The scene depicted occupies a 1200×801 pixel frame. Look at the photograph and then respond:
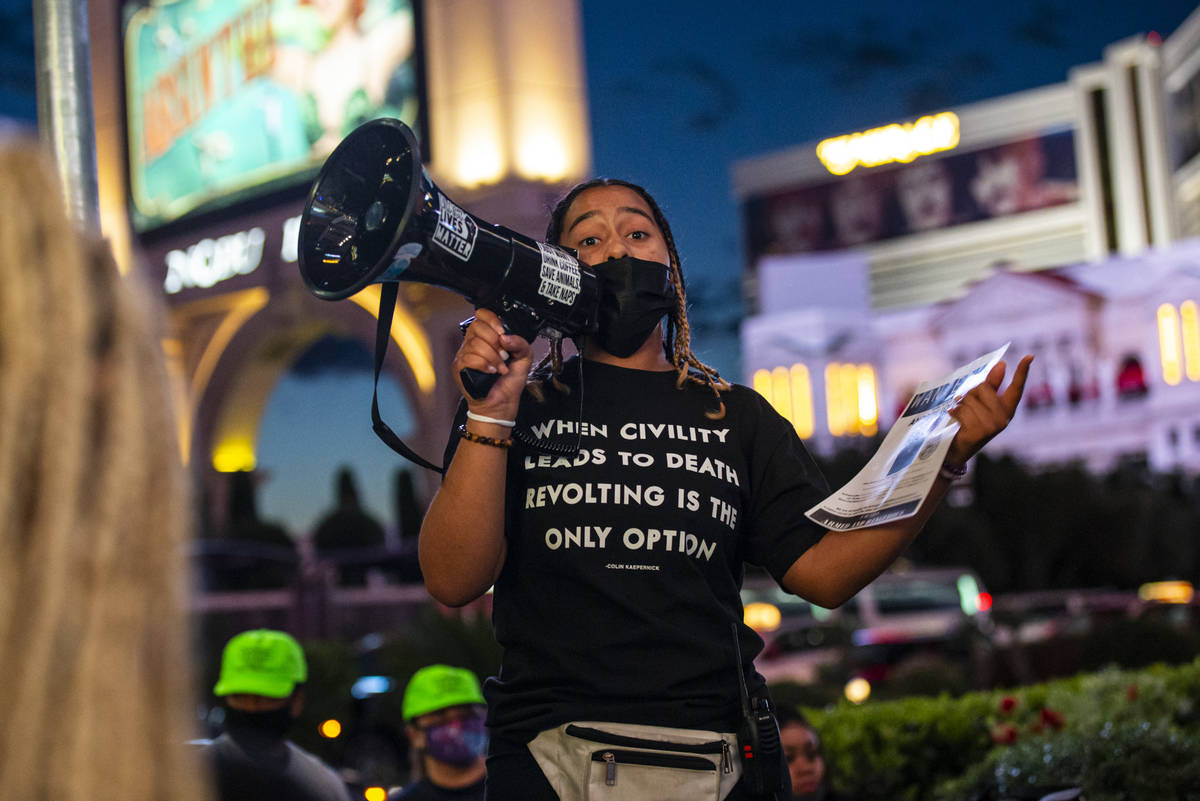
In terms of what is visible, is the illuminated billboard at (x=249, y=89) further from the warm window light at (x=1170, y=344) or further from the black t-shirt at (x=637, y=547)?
the warm window light at (x=1170, y=344)

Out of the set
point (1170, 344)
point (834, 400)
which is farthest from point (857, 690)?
point (834, 400)

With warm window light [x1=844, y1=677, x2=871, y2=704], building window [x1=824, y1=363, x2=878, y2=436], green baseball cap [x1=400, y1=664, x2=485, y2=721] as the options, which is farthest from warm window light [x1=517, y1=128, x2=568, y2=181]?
building window [x1=824, y1=363, x2=878, y2=436]

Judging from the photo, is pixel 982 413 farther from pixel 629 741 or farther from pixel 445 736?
pixel 445 736

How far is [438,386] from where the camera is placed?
16125mm

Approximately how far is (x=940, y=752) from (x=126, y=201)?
664 inches

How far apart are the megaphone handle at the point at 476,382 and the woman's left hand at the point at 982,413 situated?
73 centimetres

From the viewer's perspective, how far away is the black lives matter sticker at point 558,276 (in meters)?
2.16

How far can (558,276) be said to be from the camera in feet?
7.18

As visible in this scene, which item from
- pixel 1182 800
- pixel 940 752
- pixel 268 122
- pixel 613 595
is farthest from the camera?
pixel 268 122

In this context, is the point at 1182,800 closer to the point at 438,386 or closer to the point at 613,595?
the point at 613,595

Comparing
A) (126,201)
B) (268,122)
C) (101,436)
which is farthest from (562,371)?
(126,201)

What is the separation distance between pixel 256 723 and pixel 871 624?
9.69 m

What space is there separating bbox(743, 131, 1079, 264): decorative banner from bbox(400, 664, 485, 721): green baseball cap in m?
87.7

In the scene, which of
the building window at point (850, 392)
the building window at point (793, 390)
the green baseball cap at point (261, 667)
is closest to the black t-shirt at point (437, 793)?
the green baseball cap at point (261, 667)
